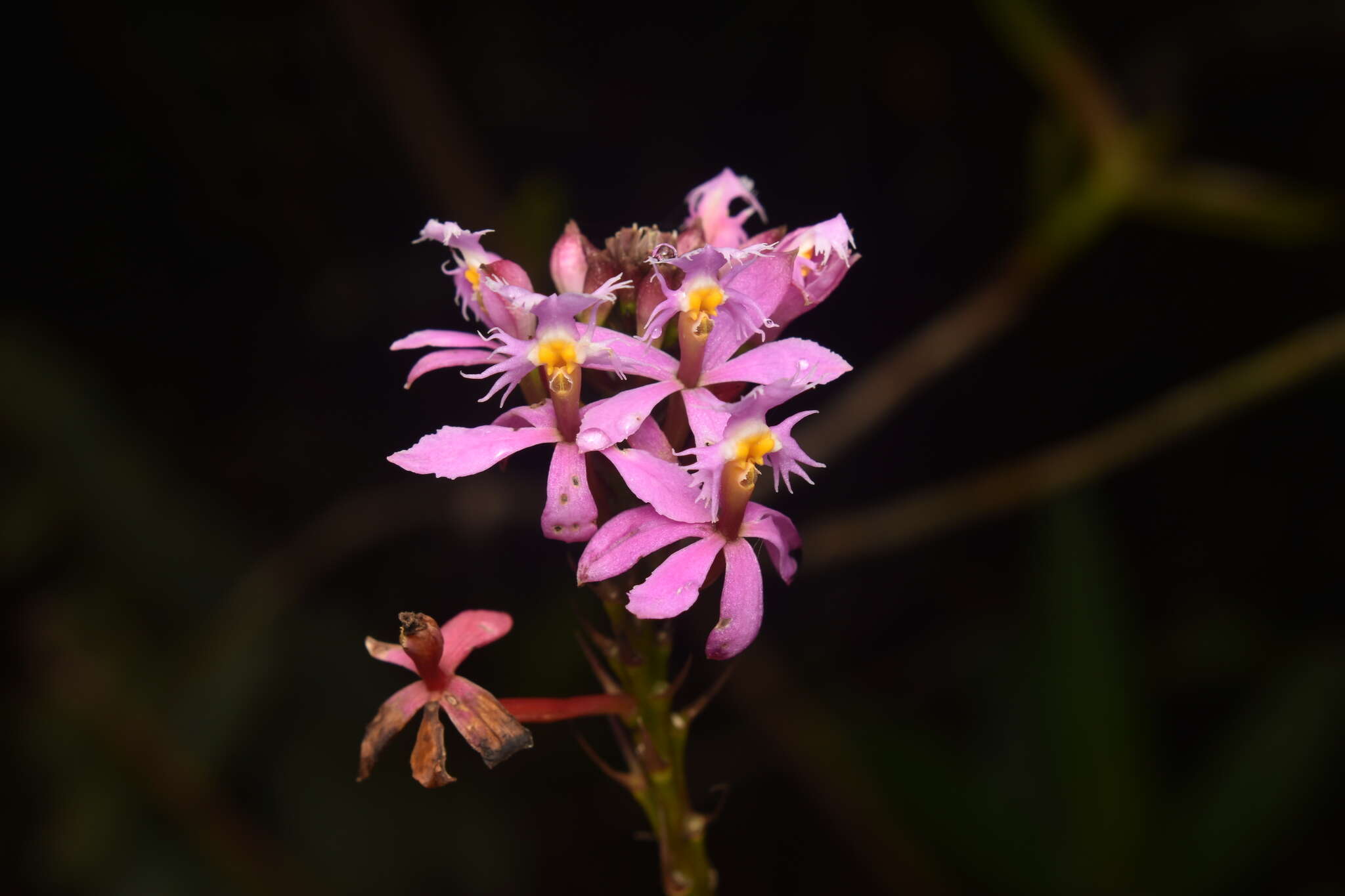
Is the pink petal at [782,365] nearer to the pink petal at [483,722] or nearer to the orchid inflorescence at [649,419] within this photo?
the orchid inflorescence at [649,419]

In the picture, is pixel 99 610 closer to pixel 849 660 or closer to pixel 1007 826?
pixel 849 660

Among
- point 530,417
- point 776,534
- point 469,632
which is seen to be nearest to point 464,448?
point 530,417

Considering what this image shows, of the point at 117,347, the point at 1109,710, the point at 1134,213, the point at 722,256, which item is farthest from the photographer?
the point at 117,347

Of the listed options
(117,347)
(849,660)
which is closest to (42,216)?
(117,347)

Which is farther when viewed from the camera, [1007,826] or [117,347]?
[117,347]

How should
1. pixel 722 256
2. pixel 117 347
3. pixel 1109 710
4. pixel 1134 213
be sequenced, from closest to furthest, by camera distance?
pixel 722 256 < pixel 1109 710 < pixel 1134 213 < pixel 117 347

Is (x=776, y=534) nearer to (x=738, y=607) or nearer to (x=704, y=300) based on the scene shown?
(x=738, y=607)
